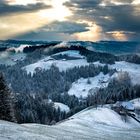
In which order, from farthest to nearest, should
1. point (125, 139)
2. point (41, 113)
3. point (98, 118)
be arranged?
point (41, 113) → point (98, 118) → point (125, 139)

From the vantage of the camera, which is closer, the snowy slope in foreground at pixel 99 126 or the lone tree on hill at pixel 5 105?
the snowy slope in foreground at pixel 99 126

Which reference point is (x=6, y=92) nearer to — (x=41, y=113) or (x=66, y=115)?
(x=41, y=113)

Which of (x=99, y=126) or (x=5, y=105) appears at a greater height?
(x=5, y=105)

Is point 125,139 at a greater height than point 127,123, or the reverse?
point 125,139

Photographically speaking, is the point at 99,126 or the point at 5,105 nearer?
the point at 5,105

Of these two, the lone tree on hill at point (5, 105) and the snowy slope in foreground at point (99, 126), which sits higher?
the lone tree on hill at point (5, 105)

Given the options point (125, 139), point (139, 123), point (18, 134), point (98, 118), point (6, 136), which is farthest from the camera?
point (139, 123)

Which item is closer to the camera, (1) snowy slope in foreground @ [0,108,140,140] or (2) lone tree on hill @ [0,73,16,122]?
(1) snowy slope in foreground @ [0,108,140,140]

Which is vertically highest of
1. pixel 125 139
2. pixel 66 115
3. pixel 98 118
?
pixel 125 139

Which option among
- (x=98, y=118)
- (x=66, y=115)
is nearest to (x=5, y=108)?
(x=98, y=118)

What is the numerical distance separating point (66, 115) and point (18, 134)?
144 metres

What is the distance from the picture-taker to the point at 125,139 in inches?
2758

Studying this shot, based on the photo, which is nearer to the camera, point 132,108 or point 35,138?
point 35,138

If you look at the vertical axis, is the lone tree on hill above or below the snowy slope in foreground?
above
